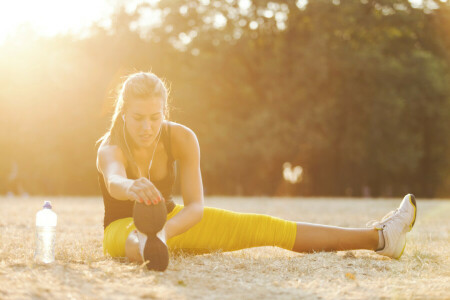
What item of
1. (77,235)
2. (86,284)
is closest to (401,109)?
(77,235)

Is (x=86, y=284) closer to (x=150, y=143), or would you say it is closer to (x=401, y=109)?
(x=150, y=143)

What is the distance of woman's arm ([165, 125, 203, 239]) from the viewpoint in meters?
3.99

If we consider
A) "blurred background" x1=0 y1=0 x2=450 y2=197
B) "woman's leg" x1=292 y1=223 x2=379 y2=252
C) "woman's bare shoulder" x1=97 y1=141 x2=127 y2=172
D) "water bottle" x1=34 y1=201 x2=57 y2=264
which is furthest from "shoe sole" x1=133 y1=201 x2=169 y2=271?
"blurred background" x1=0 y1=0 x2=450 y2=197

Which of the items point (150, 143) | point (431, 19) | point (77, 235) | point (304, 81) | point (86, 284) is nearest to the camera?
point (86, 284)

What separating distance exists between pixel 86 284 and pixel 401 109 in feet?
73.4

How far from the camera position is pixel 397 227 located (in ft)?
14.7

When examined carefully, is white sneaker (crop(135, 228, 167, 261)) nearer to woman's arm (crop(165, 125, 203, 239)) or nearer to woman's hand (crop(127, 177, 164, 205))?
woman's hand (crop(127, 177, 164, 205))

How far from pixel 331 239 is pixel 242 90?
1901cm

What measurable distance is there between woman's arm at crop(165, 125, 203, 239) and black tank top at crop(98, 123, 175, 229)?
0.06 metres

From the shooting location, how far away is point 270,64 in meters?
22.9

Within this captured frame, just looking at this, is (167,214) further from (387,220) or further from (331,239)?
(387,220)

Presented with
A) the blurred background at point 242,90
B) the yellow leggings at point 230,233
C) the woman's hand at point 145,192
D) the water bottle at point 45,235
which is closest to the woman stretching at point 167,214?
A: the yellow leggings at point 230,233

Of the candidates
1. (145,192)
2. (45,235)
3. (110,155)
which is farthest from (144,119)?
(45,235)

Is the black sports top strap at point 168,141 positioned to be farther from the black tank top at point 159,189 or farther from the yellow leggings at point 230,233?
the yellow leggings at point 230,233
